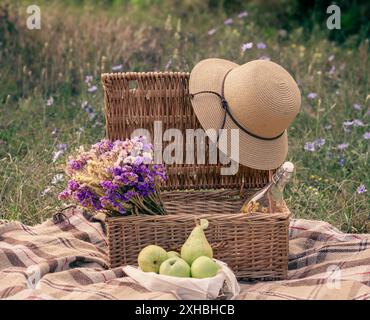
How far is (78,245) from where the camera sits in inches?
142

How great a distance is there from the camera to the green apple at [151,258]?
9.82ft

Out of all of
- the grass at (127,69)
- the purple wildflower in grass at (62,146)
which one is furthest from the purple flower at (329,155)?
the purple wildflower in grass at (62,146)

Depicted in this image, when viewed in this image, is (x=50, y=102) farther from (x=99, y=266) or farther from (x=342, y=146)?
(x=99, y=266)

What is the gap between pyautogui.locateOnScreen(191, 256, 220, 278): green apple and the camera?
293 cm

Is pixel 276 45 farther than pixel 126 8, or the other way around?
pixel 126 8

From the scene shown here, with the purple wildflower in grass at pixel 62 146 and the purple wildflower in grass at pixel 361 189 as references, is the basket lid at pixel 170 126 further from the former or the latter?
the purple wildflower in grass at pixel 62 146

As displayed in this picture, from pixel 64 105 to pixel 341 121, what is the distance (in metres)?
1.83

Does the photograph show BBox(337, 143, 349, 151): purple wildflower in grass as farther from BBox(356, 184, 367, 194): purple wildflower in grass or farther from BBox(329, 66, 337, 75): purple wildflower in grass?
BBox(329, 66, 337, 75): purple wildflower in grass

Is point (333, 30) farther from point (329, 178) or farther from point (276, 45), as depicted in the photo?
point (329, 178)

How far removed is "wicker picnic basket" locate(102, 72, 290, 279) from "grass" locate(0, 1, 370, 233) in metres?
0.62

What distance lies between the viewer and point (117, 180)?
3.07 metres

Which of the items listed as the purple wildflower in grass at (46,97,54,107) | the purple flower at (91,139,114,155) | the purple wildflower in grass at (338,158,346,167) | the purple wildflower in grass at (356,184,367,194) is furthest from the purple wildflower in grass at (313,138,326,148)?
the purple flower at (91,139,114,155)

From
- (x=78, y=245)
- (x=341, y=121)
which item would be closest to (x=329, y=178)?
(x=341, y=121)
